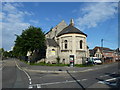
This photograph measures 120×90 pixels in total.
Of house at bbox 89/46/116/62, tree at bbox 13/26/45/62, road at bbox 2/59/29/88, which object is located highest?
tree at bbox 13/26/45/62

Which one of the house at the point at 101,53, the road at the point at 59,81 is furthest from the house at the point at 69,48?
the house at the point at 101,53

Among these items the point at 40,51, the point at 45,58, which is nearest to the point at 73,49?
the point at 45,58

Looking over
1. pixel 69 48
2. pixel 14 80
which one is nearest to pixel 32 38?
pixel 69 48

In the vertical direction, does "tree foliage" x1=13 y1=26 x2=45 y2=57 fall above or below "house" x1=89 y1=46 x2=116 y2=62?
above

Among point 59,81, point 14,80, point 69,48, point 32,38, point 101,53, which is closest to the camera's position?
point 59,81

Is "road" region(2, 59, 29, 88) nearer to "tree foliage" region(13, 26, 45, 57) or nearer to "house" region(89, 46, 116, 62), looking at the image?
"tree foliage" region(13, 26, 45, 57)

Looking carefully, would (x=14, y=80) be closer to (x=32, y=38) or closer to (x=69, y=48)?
(x=32, y=38)

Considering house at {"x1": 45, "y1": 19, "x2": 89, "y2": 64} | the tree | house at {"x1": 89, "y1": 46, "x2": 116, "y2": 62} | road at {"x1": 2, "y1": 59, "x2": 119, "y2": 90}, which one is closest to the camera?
road at {"x1": 2, "y1": 59, "x2": 119, "y2": 90}

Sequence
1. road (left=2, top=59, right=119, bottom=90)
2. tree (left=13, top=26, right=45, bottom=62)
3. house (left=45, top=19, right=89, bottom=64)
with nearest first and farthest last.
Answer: road (left=2, top=59, right=119, bottom=90) → tree (left=13, top=26, right=45, bottom=62) → house (left=45, top=19, right=89, bottom=64)

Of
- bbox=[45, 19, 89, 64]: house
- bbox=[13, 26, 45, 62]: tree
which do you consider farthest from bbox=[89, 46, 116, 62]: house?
bbox=[13, 26, 45, 62]: tree

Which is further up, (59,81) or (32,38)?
(32,38)

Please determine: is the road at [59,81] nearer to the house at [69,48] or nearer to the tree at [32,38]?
the tree at [32,38]

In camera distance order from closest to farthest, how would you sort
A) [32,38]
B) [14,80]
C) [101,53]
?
[14,80] → [32,38] → [101,53]

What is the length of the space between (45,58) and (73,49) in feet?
26.6
